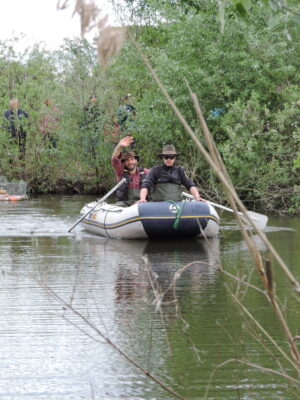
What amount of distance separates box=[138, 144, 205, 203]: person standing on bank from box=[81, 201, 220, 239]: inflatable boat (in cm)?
34

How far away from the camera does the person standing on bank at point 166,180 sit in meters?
14.9

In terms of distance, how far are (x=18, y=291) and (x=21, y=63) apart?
21.1 m

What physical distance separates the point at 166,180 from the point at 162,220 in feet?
2.49

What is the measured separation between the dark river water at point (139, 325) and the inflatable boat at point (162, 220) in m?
0.21

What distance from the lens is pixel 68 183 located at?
93.5 feet

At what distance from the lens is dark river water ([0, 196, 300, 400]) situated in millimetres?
5391

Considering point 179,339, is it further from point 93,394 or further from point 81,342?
point 93,394

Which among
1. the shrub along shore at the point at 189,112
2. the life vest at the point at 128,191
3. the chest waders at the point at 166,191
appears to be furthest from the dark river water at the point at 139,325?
the shrub along shore at the point at 189,112

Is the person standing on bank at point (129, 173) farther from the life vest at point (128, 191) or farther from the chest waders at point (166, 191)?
the chest waders at point (166, 191)

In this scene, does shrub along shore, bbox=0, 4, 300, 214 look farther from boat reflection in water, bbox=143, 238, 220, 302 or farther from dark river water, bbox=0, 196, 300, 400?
dark river water, bbox=0, 196, 300, 400

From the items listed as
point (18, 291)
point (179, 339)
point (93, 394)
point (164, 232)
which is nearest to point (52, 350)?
→ point (179, 339)

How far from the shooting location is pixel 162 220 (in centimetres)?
1451

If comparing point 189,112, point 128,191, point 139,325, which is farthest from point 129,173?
point 139,325

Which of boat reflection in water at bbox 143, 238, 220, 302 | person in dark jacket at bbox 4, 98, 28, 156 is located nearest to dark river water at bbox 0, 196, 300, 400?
boat reflection in water at bbox 143, 238, 220, 302
